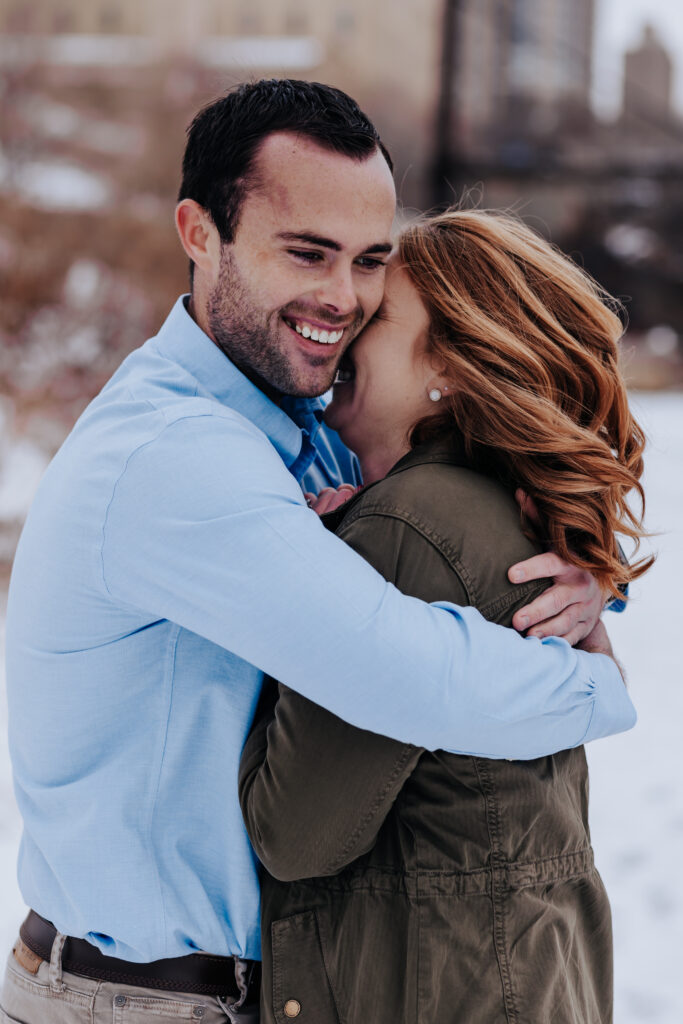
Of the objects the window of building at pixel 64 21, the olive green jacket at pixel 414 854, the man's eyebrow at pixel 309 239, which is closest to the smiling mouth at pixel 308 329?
the man's eyebrow at pixel 309 239

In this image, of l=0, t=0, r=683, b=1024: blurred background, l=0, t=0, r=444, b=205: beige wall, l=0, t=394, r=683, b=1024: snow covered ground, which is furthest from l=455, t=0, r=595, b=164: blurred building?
l=0, t=394, r=683, b=1024: snow covered ground

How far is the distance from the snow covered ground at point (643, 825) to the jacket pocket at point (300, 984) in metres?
0.80

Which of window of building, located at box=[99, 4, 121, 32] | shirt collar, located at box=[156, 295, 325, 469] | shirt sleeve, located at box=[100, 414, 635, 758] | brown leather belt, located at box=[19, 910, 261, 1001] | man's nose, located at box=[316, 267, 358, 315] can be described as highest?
window of building, located at box=[99, 4, 121, 32]

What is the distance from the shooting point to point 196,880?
1.29 meters

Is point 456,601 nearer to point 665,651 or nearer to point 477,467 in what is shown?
point 477,467

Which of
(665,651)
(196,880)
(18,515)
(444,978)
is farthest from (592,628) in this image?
(18,515)

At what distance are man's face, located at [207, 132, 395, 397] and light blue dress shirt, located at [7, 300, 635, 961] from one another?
0.10 metres

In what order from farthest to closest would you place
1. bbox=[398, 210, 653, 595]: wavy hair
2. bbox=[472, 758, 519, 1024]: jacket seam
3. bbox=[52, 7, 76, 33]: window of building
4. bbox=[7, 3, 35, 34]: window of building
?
bbox=[52, 7, 76, 33]: window of building → bbox=[7, 3, 35, 34]: window of building → bbox=[398, 210, 653, 595]: wavy hair → bbox=[472, 758, 519, 1024]: jacket seam

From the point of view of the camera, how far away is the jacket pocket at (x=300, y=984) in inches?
49.3

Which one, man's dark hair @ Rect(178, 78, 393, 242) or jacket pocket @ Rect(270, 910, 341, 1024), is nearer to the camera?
jacket pocket @ Rect(270, 910, 341, 1024)

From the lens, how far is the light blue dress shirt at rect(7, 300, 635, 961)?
3.61ft

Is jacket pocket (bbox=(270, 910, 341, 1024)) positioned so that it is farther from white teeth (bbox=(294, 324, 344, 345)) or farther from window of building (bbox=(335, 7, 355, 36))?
window of building (bbox=(335, 7, 355, 36))

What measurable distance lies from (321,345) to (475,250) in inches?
11.1

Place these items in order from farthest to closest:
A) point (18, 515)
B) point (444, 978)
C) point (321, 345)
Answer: point (18, 515) → point (321, 345) → point (444, 978)
